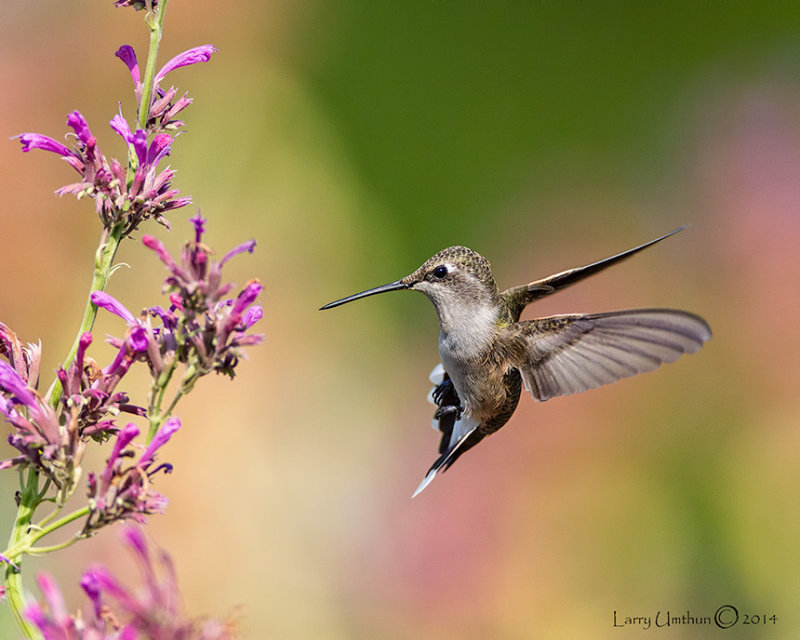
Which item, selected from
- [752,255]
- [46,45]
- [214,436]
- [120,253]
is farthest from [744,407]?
[46,45]

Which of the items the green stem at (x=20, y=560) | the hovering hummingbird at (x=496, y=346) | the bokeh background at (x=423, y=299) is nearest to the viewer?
the green stem at (x=20, y=560)

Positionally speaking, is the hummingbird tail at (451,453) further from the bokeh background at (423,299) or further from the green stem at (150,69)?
the bokeh background at (423,299)

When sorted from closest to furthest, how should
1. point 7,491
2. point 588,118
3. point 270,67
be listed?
point 7,491 < point 270,67 < point 588,118

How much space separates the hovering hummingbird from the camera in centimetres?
244

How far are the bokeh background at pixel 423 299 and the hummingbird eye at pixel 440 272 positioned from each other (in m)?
2.06

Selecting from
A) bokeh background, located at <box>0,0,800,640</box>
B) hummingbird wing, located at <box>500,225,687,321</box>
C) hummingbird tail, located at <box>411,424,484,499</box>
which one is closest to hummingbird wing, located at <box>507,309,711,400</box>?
hummingbird wing, located at <box>500,225,687,321</box>

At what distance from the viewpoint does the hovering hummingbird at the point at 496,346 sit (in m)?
2.44

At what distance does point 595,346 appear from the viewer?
245 cm

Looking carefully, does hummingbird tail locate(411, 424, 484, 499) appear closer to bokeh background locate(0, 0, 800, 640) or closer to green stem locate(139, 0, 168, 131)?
green stem locate(139, 0, 168, 131)

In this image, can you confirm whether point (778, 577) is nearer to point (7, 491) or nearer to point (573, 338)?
point (573, 338)

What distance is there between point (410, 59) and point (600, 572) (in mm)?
4167

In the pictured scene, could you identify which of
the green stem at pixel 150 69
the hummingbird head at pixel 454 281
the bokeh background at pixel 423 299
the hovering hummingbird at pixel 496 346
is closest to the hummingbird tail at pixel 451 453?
the hovering hummingbird at pixel 496 346

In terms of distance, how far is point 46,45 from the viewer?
5141mm

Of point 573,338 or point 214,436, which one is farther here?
point 214,436
